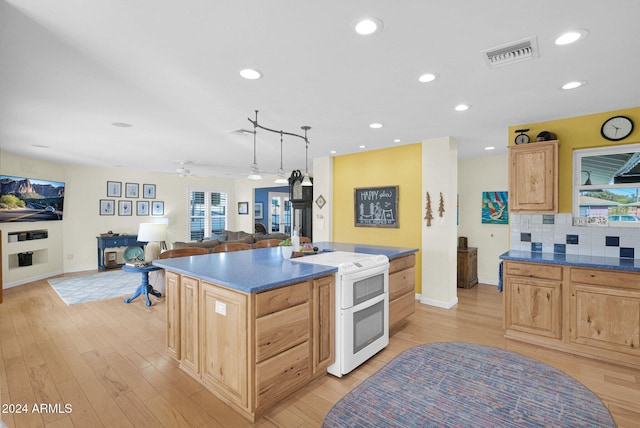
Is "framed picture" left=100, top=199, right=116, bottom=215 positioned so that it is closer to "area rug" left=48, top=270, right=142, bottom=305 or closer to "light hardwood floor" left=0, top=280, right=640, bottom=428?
"area rug" left=48, top=270, right=142, bottom=305

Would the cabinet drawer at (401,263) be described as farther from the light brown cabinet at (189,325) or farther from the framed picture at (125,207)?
the framed picture at (125,207)

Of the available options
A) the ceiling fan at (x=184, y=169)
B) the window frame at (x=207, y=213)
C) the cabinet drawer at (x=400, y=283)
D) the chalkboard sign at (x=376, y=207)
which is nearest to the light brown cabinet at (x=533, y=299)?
the cabinet drawer at (x=400, y=283)

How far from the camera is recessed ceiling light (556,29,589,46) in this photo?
1.81 metres

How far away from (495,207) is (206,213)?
788 cm

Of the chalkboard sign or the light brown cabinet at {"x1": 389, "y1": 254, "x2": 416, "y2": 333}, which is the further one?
the chalkboard sign

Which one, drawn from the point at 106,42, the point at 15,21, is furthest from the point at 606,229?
the point at 15,21

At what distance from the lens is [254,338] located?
1947mm

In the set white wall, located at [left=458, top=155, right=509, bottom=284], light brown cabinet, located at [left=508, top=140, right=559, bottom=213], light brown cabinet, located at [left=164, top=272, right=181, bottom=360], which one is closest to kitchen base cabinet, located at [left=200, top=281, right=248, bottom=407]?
light brown cabinet, located at [left=164, top=272, right=181, bottom=360]

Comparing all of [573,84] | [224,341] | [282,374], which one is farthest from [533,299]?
[224,341]

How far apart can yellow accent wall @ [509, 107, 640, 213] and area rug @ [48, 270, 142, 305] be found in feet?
20.9

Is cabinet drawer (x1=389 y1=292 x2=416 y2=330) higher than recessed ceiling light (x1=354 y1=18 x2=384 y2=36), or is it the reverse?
recessed ceiling light (x1=354 y1=18 x2=384 y2=36)

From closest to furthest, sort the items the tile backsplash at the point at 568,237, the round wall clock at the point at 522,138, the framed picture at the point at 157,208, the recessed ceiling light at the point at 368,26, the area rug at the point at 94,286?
1. the recessed ceiling light at the point at 368,26
2. the tile backsplash at the point at 568,237
3. the round wall clock at the point at 522,138
4. the area rug at the point at 94,286
5. the framed picture at the point at 157,208

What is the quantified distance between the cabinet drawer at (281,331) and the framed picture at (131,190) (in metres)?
7.39

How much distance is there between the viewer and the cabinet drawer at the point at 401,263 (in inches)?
132
